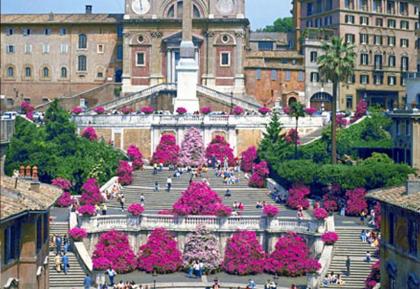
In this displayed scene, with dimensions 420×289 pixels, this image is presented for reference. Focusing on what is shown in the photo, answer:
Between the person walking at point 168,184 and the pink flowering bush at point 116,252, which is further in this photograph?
the person walking at point 168,184

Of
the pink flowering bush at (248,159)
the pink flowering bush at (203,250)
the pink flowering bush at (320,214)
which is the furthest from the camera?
the pink flowering bush at (248,159)

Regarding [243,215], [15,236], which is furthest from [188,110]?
[15,236]

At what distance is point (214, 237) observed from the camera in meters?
62.6

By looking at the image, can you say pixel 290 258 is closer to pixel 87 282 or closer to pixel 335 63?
pixel 87 282

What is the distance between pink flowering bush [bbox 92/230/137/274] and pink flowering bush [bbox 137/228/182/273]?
2.24 ft

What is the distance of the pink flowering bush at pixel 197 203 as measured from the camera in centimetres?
6359

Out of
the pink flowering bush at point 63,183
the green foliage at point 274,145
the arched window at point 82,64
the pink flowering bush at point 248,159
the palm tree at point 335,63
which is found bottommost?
the pink flowering bush at point 63,183

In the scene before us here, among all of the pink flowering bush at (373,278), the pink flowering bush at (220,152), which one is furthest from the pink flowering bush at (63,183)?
the pink flowering bush at (373,278)

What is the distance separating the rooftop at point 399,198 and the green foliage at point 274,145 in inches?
1332

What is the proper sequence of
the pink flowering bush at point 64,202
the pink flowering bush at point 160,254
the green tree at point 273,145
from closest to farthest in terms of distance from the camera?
1. the pink flowering bush at point 160,254
2. the pink flowering bush at point 64,202
3. the green tree at point 273,145

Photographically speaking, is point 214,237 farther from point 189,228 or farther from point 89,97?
point 89,97

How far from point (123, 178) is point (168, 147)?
11.5 meters

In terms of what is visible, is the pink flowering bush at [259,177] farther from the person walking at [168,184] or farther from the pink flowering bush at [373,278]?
the pink flowering bush at [373,278]

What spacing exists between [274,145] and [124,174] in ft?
41.0
